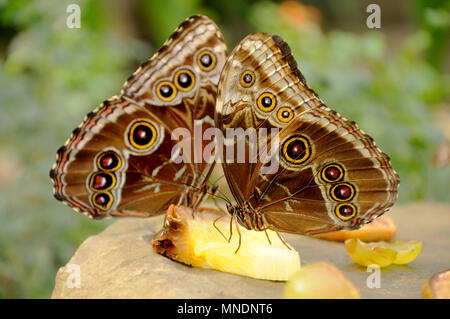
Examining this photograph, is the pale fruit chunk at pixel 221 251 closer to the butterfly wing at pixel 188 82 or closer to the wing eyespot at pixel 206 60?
the butterfly wing at pixel 188 82

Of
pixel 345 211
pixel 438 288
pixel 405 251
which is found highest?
pixel 345 211

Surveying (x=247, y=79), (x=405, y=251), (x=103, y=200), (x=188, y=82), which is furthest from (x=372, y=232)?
(x=103, y=200)

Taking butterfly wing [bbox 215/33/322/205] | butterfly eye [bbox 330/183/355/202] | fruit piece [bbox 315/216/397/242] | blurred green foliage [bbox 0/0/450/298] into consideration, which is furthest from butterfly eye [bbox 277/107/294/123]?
blurred green foliage [bbox 0/0/450/298]

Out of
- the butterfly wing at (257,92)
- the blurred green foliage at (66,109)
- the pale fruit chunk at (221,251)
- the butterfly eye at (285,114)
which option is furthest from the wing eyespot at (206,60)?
the blurred green foliage at (66,109)

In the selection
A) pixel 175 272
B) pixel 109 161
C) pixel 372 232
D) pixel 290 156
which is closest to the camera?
pixel 175 272

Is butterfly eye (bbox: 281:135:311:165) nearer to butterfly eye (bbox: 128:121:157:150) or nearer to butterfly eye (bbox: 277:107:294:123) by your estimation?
butterfly eye (bbox: 277:107:294:123)

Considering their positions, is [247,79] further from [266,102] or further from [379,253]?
[379,253]
